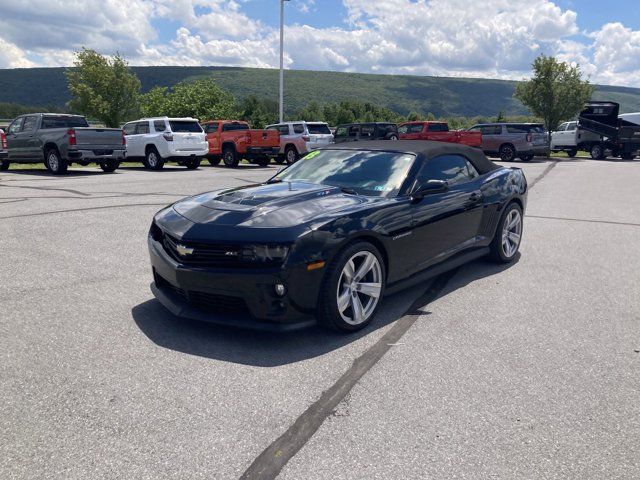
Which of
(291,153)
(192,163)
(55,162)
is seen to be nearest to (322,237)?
(55,162)

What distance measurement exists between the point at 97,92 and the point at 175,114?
752 centimetres

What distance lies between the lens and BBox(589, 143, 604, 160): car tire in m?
31.7

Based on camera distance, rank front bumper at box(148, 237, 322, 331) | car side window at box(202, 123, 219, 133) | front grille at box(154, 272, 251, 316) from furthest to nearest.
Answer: car side window at box(202, 123, 219, 133), front grille at box(154, 272, 251, 316), front bumper at box(148, 237, 322, 331)

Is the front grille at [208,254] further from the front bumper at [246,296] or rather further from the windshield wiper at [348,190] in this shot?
the windshield wiper at [348,190]

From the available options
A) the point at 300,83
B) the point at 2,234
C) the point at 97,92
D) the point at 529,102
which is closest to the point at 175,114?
the point at 97,92

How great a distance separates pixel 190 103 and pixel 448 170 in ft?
162

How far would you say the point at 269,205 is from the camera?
4371 mm

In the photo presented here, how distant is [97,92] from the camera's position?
44.4 metres

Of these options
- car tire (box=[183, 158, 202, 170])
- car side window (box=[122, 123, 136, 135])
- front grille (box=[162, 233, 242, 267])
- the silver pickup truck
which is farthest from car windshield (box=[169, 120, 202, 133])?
front grille (box=[162, 233, 242, 267])

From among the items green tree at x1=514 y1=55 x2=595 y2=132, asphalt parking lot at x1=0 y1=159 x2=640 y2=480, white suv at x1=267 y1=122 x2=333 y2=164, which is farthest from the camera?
green tree at x1=514 y1=55 x2=595 y2=132

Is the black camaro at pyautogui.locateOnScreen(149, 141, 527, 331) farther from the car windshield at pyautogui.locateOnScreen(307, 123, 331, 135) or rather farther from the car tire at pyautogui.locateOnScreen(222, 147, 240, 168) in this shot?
the car windshield at pyautogui.locateOnScreen(307, 123, 331, 135)

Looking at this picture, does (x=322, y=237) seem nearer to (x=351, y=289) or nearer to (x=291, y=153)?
(x=351, y=289)

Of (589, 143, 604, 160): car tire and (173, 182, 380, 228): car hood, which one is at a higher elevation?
(173, 182, 380, 228): car hood

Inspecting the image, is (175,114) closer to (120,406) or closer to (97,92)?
(97,92)
